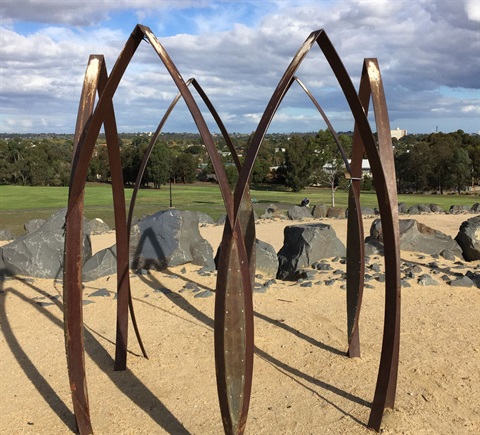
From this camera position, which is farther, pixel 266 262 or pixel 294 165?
pixel 294 165

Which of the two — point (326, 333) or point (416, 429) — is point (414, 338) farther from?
point (416, 429)

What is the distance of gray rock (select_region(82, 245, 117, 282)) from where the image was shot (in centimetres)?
1099

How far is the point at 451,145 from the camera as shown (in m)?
51.1

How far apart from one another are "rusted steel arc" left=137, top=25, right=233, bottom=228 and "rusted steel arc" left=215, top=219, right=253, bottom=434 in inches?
10.7

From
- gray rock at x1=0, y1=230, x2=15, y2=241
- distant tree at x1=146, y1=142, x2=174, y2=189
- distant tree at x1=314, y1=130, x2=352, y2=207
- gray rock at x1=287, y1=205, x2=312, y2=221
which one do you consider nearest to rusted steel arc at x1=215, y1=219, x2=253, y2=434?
gray rock at x1=0, y1=230, x2=15, y2=241

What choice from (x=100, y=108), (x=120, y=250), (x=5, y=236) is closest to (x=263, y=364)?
(x=120, y=250)

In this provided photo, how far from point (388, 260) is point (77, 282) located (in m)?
2.88

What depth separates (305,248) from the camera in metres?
11.9

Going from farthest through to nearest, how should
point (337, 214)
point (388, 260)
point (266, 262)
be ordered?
point (337, 214) → point (266, 262) → point (388, 260)

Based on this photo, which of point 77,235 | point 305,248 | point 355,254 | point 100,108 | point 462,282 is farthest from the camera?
point 305,248

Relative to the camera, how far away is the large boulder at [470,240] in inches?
491

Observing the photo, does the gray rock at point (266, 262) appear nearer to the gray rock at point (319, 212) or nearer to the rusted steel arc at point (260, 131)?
the rusted steel arc at point (260, 131)

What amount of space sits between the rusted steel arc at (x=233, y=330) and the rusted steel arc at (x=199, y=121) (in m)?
0.27

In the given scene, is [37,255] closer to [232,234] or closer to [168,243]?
[168,243]
